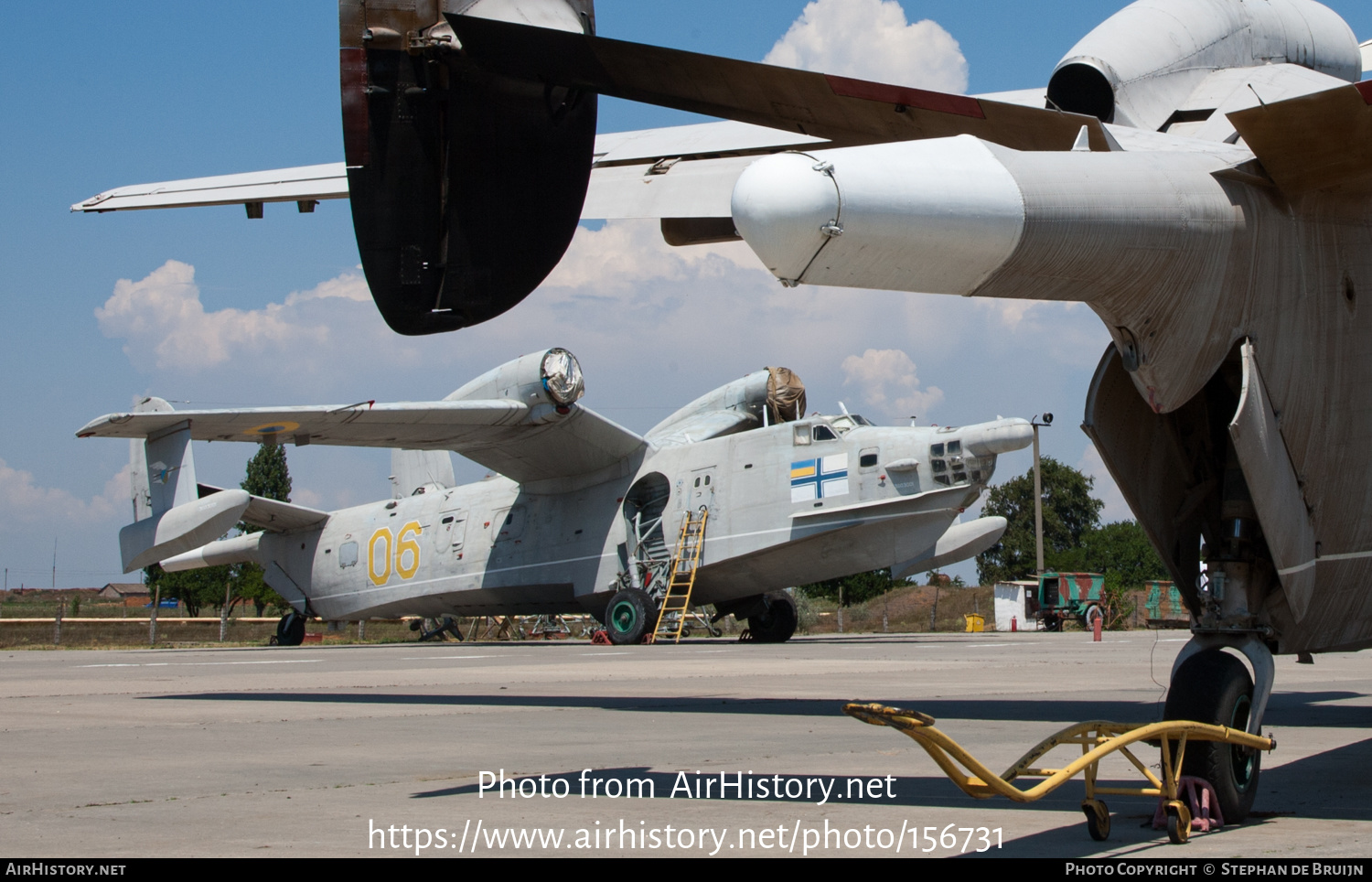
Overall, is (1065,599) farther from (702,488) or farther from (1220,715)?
(1220,715)

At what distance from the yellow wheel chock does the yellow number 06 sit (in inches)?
942

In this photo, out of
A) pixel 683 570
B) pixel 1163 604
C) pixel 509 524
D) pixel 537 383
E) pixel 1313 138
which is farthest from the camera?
pixel 1163 604

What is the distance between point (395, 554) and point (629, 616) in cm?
646

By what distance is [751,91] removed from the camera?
16.2 ft

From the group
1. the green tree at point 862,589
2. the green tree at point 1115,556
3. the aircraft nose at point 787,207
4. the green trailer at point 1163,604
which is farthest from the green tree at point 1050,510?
the aircraft nose at point 787,207

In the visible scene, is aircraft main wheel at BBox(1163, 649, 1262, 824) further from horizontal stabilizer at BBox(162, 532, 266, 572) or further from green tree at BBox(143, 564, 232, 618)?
green tree at BBox(143, 564, 232, 618)

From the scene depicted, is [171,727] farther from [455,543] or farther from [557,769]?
[455,543]

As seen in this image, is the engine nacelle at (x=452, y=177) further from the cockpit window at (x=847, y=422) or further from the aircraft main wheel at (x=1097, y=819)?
the cockpit window at (x=847, y=422)

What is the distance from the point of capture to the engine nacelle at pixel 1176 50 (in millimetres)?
6586

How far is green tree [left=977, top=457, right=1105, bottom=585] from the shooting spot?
92.6m

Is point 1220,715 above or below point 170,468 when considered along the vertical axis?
below

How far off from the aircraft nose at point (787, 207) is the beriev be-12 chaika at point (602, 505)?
1558 centimetres

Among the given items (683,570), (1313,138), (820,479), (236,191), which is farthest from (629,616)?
(1313,138)
